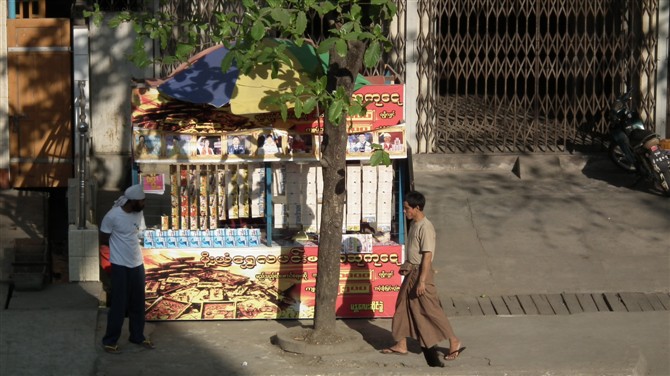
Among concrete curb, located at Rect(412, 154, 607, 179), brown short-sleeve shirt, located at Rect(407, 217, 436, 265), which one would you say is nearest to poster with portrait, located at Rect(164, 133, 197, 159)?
brown short-sleeve shirt, located at Rect(407, 217, 436, 265)

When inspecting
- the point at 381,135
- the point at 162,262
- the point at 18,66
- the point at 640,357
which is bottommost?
the point at 640,357

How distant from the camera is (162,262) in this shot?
33.5ft

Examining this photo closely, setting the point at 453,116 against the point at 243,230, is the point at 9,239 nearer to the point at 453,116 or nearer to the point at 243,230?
the point at 243,230

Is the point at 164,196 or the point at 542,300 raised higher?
the point at 164,196

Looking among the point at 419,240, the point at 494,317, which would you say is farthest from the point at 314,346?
the point at 494,317

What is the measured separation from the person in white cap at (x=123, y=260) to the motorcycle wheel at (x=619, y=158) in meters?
7.52

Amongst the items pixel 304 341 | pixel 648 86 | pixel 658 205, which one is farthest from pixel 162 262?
pixel 648 86

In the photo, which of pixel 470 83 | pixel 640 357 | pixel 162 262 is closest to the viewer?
pixel 640 357

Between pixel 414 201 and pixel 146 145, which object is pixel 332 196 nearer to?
pixel 414 201

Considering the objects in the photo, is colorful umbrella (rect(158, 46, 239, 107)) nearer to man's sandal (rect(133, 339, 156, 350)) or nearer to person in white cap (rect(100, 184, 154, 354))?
person in white cap (rect(100, 184, 154, 354))

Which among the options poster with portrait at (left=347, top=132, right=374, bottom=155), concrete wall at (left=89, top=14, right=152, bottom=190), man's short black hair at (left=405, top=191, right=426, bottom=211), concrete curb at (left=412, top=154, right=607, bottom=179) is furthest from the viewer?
concrete curb at (left=412, top=154, right=607, bottom=179)

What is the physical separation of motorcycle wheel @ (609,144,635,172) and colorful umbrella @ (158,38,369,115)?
199 inches

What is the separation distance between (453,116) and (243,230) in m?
5.80

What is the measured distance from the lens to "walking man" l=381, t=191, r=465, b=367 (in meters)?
8.93
